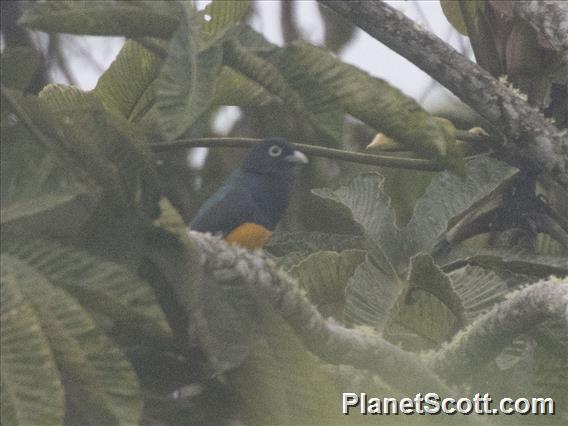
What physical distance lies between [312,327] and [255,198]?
1.77m

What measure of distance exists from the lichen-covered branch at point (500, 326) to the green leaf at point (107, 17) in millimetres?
1065

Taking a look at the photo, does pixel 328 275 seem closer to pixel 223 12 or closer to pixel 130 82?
pixel 130 82

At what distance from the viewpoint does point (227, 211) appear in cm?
416

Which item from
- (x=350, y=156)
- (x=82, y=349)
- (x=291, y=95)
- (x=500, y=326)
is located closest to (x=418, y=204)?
(x=350, y=156)

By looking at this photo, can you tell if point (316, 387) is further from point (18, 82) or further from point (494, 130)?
point (494, 130)

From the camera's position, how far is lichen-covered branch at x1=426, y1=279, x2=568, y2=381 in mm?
2762

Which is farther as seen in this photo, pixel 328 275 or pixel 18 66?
pixel 328 275

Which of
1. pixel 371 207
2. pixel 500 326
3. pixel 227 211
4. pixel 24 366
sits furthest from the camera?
pixel 227 211

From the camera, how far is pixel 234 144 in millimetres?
3633

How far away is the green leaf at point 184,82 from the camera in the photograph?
215 centimetres

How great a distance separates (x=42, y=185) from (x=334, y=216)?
9.46 ft

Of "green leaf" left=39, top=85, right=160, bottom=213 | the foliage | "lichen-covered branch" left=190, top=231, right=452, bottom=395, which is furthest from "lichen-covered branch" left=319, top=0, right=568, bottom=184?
"green leaf" left=39, top=85, right=160, bottom=213

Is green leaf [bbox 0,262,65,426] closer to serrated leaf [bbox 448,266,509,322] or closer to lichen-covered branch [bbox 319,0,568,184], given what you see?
serrated leaf [bbox 448,266,509,322]

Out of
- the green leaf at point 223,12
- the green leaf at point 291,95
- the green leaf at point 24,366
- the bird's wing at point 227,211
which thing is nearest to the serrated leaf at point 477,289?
the bird's wing at point 227,211
